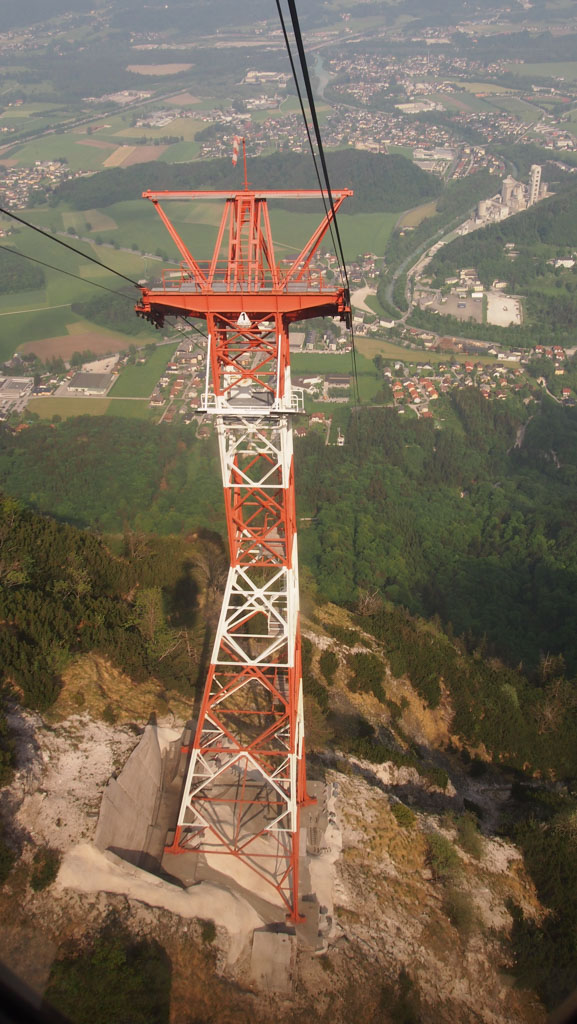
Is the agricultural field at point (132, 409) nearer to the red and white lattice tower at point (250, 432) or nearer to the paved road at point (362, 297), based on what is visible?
the paved road at point (362, 297)

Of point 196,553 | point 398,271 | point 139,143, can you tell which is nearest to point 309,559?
point 196,553

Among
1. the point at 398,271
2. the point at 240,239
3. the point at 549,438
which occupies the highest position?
the point at 240,239

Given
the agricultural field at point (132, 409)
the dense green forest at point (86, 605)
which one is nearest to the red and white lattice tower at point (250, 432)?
the dense green forest at point (86, 605)

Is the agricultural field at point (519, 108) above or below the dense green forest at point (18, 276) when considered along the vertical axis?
above

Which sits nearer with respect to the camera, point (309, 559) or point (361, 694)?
point (361, 694)

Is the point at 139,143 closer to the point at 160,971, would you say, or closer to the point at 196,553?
the point at 196,553
